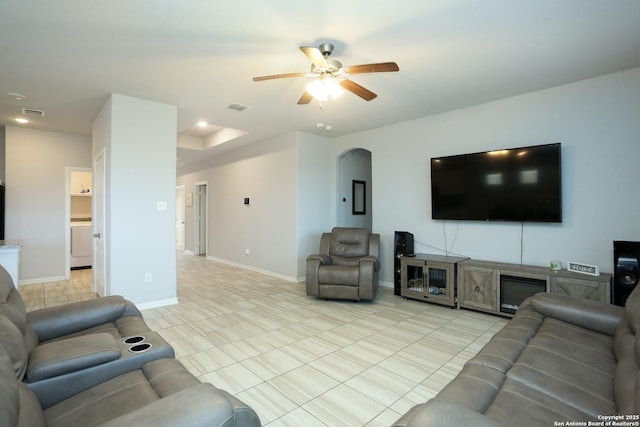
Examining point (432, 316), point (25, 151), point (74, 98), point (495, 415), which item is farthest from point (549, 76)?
point (25, 151)

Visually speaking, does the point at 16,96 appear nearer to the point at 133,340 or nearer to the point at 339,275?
the point at 133,340

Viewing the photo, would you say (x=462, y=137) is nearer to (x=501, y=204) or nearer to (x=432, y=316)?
(x=501, y=204)

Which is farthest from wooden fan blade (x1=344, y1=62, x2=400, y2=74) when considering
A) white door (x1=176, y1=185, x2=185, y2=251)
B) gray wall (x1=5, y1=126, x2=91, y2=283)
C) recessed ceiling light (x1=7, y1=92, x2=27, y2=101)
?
white door (x1=176, y1=185, x2=185, y2=251)

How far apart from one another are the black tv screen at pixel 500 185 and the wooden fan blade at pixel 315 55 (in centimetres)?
255

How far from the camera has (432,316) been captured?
3.66m

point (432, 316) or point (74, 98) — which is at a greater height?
point (74, 98)

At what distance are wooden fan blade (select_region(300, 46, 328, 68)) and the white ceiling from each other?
255 mm

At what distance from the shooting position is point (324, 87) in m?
2.66

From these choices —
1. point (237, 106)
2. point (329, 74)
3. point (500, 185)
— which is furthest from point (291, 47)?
point (500, 185)

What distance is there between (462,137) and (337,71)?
8.13 feet

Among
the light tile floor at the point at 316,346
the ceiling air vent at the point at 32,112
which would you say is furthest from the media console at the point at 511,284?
the ceiling air vent at the point at 32,112

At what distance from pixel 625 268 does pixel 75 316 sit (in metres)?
4.47

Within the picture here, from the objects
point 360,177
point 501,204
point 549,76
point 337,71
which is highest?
point 549,76

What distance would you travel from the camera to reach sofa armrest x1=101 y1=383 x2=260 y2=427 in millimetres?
878
